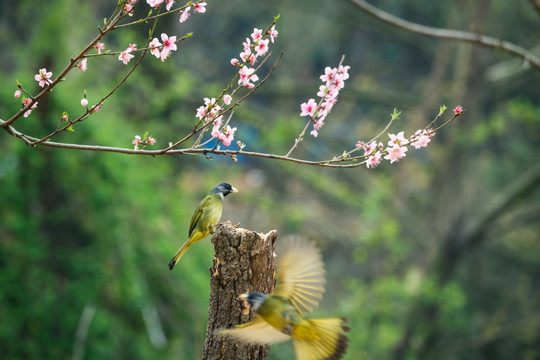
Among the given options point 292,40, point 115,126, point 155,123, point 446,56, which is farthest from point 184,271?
point 292,40

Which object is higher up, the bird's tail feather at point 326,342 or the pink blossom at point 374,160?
the pink blossom at point 374,160

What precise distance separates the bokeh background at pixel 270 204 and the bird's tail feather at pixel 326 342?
326cm

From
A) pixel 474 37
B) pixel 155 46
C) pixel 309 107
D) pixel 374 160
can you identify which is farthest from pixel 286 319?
pixel 474 37

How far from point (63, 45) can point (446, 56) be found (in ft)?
19.1

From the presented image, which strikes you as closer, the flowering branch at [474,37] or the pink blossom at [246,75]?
the pink blossom at [246,75]

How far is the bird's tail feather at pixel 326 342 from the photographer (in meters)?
2.48

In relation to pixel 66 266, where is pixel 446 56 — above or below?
above

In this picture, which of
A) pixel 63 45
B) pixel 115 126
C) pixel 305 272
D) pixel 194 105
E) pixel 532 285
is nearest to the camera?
pixel 305 272

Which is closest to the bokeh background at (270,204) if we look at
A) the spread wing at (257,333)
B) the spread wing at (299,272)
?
the spread wing at (299,272)

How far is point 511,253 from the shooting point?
1077cm

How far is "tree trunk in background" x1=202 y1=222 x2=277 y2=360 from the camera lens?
260 cm

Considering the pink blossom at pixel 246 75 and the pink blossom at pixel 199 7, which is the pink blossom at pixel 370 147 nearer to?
the pink blossom at pixel 246 75

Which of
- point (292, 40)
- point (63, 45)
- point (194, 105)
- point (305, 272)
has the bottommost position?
point (305, 272)

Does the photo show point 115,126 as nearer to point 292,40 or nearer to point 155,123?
point 155,123
